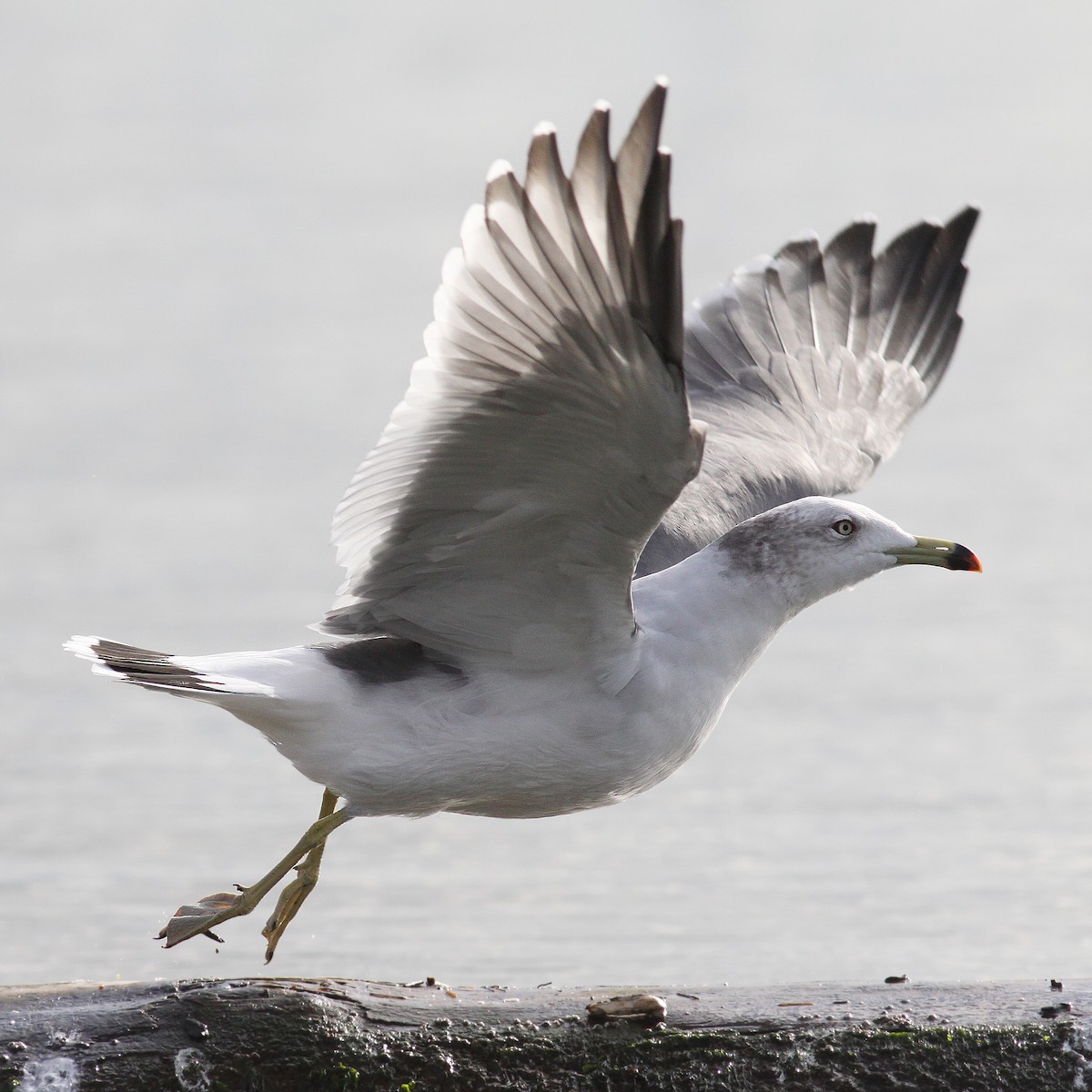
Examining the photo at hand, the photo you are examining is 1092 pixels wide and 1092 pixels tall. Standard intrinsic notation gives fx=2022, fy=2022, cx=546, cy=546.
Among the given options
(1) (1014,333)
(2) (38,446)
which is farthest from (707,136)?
(2) (38,446)

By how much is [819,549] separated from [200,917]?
2195 mm

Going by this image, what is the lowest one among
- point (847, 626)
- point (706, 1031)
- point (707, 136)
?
point (706, 1031)

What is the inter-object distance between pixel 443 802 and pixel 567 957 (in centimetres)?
221

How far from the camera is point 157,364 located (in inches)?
621

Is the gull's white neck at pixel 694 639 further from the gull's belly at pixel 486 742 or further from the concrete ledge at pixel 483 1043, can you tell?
the concrete ledge at pixel 483 1043

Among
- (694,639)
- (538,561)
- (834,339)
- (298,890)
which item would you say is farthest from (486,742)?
(834,339)

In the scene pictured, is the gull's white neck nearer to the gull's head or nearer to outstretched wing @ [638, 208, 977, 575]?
the gull's head

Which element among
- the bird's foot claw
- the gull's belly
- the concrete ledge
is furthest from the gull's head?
the bird's foot claw

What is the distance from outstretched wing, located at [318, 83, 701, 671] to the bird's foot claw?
91 centimetres

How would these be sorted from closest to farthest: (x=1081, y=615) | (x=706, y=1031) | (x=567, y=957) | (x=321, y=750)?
(x=706, y=1031) → (x=321, y=750) → (x=567, y=957) → (x=1081, y=615)

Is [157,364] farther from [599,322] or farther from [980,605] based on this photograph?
[599,322]

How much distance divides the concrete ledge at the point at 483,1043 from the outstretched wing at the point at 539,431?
1.11m

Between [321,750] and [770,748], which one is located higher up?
[770,748]

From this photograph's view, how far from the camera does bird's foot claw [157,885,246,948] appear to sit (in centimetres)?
607
